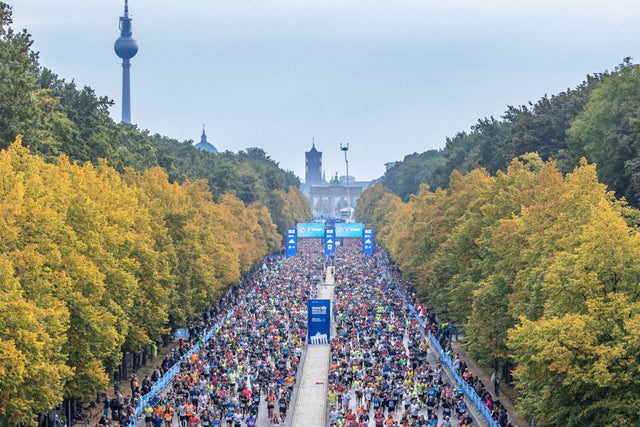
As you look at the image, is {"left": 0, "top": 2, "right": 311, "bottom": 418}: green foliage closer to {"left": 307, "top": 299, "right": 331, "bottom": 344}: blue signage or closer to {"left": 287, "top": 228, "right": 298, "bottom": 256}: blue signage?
{"left": 307, "top": 299, "right": 331, "bottom": 344}: blue signage

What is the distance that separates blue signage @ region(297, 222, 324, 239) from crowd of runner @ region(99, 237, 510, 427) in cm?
4827

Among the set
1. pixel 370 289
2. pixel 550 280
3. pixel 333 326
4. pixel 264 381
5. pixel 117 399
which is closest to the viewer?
pixel 550 280

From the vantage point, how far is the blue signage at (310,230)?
13625 centimetres

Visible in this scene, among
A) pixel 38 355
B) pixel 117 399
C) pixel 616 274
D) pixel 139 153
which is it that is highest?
pixel 139 153

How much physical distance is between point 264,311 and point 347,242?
110m

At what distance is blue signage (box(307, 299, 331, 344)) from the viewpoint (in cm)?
6134

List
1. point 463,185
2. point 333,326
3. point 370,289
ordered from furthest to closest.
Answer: point 370,289 < point 463,185 < point 333,326

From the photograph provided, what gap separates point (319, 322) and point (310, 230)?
245ft

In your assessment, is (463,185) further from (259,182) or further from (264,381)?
(259,182)

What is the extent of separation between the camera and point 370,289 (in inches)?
3703

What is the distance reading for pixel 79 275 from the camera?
39875 mm

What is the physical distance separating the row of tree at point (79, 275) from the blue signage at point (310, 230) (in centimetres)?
6792

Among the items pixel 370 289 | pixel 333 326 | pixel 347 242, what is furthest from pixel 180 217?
pixel 347 242

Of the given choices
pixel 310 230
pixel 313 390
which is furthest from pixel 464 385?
pixel 310 230
